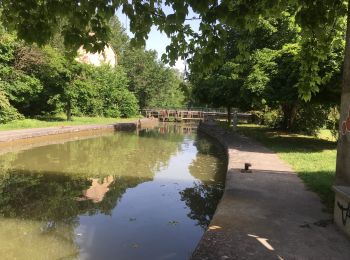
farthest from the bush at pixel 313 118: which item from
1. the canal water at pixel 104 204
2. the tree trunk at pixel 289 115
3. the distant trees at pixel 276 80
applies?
the canal water at pixel 104 204

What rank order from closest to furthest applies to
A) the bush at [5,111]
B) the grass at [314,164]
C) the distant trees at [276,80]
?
the grass at [314,164] → the distant trees at [276,80] → the bush at [5,111]

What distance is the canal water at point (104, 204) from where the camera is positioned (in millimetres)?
6531

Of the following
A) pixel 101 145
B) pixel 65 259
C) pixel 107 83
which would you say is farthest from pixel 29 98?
pixel 65 259

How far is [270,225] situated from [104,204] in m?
3.99

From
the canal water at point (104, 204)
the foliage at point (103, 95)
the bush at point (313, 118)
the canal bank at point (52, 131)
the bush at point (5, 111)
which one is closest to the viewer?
the canal water at point (104, 204)

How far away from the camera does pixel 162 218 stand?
818 centimetres

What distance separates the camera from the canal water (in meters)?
6.53

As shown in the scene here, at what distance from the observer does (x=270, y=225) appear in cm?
646

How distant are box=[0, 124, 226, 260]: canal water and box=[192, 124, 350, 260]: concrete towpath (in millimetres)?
740

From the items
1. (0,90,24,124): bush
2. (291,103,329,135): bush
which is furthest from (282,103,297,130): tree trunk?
(0,90,24,124): bush

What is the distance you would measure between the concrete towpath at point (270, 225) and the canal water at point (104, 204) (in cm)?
74

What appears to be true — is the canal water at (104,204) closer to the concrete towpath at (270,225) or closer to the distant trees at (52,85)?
the concrete towpath at (270,225)

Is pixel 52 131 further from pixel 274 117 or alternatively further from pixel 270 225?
pixel 270 225

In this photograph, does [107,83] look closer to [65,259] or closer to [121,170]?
[121,170]
